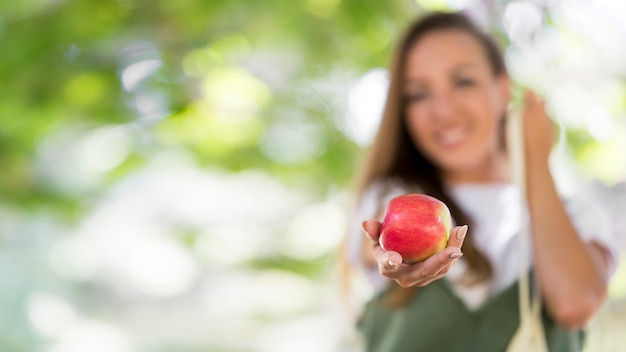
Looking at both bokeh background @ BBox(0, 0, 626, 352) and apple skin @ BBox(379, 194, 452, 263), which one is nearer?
apple skin @ BBox(379, 194, 452, 263)

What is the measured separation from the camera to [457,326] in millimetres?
1229

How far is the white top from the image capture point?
49.2 inches

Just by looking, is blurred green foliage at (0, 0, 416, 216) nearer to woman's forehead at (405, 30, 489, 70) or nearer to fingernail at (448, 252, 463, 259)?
woman's forehead at (405, 30, 489, 70)

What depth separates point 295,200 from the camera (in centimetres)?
275

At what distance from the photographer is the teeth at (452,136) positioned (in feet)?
4.30

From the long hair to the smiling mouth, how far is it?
9 centimetres

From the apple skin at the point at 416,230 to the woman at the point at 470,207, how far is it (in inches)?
13.8

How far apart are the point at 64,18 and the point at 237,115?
19.6 inches

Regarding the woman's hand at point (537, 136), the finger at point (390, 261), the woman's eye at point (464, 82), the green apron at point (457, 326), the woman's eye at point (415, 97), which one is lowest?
the green apron at point (457, 326)

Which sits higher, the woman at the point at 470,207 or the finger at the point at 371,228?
the finger at the point at 371,228

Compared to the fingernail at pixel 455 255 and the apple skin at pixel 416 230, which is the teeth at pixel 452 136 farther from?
the fingernail at pixel 455 255

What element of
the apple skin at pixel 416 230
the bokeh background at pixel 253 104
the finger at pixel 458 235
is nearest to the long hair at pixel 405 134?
the bokeh background at pixel 253 104

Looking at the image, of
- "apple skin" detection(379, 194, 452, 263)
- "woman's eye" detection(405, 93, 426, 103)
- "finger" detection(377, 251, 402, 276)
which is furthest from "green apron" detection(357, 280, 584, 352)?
"finger" detection(377, 251, 402, 276)

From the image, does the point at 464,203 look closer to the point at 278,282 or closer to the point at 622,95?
the point at 622,95
